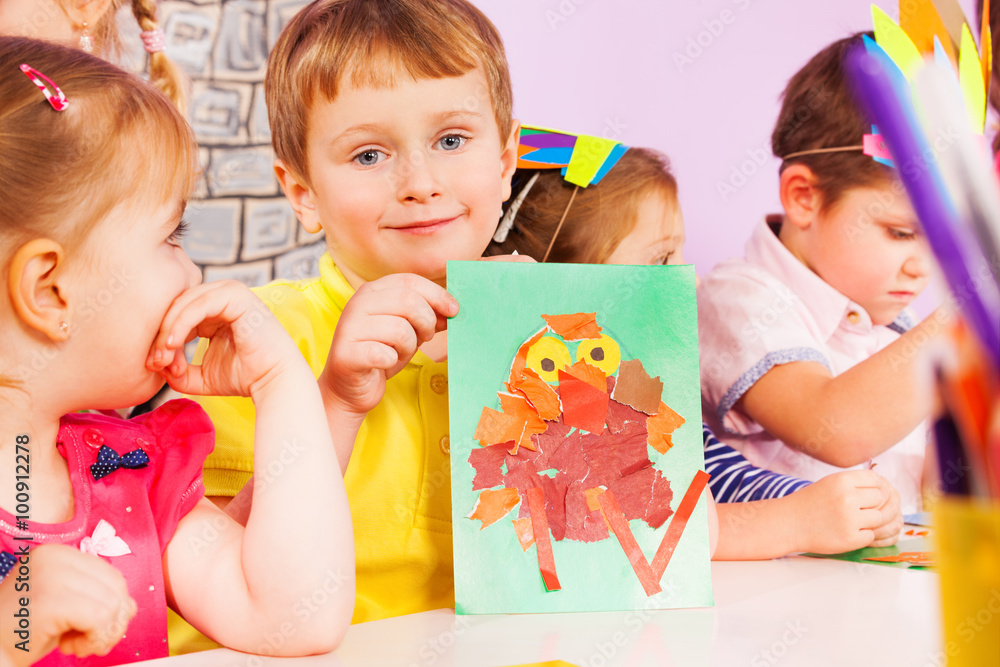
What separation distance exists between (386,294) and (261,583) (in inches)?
10.0

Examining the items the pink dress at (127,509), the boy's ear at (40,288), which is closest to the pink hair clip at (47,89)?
the boy's ear at (40,288)

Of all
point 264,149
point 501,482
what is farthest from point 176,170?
point 264,149

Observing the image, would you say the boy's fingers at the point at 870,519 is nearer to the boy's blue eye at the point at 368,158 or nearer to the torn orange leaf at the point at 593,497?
the torn orange leaf at the point at 593,497

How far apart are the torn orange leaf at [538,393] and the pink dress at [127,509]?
0.86 ft

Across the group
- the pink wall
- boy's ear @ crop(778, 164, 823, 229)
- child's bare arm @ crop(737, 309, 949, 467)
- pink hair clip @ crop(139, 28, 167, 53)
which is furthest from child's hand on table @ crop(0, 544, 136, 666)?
boy's ear @ crop(778, 164, 823, 229)

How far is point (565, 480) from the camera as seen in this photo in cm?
65

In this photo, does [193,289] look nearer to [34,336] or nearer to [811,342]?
[34,336]

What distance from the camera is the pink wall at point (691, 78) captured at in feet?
4.72

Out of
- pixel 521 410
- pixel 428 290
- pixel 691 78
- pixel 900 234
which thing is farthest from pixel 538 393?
pixel 691 78

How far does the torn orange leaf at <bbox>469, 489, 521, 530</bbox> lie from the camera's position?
0.63 m

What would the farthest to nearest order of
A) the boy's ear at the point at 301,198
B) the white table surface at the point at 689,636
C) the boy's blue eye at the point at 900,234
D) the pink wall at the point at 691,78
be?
1. the pink wall at the point at 691,78
2. the boy's blue eye at the point at 900,234
3. the boy's ear at the point at 301,198
4. the white table surface at the point at 689,636

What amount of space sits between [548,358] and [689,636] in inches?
9.5

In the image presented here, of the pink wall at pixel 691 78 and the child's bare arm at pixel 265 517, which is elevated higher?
the pink wall at pixel 691 78

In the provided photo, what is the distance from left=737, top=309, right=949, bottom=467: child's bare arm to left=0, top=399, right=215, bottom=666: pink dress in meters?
0.82
